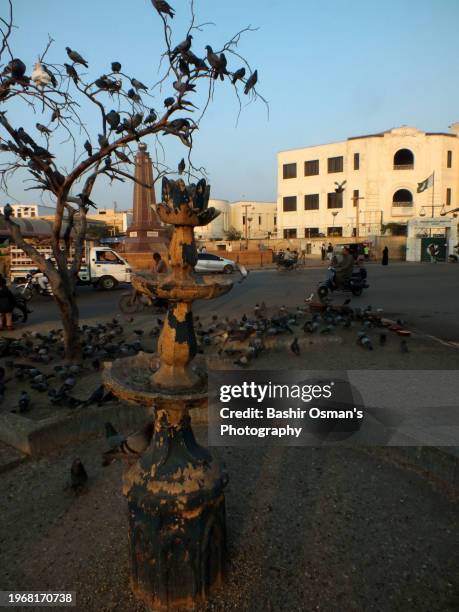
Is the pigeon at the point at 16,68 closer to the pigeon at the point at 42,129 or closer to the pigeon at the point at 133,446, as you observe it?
the pigeon at the point at 42,129

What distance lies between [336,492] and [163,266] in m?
8.69

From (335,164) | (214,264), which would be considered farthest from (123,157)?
(335,164)

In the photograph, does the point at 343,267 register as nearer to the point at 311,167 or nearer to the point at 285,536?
the point at 285,536

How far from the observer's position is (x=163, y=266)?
11.4 meters

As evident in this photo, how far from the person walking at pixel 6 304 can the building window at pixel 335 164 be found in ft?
148

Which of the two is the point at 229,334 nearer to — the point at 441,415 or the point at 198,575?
the point at 441,415

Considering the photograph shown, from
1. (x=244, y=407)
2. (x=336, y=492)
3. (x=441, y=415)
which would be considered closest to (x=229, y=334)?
(x=244, y=407)

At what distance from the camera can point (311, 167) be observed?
51.3 metres

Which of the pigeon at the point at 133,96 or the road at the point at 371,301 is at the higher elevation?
the pigeon at the point at 133,96

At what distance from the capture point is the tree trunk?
21.3ft

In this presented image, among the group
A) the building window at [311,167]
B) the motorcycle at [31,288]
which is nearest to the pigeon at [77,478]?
the motorcycle at [31,288]

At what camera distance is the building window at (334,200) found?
49247 mm

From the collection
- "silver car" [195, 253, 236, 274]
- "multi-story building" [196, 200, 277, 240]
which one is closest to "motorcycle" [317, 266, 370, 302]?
"silver car" [195, 253, 236, 274]

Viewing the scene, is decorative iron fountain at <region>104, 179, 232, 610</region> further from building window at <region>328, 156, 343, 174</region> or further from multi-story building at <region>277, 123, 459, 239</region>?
building window at <region>328, 156, 343, 174</region>
